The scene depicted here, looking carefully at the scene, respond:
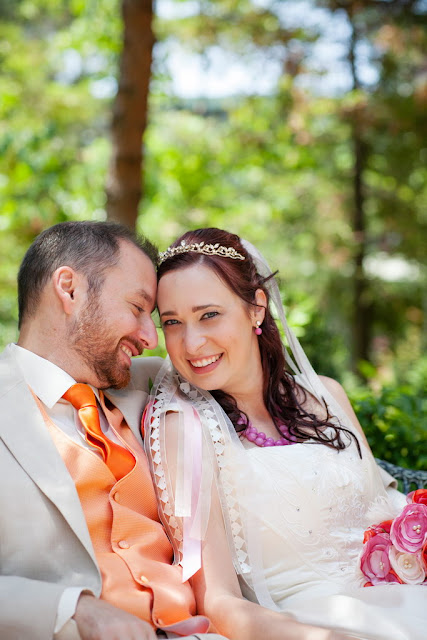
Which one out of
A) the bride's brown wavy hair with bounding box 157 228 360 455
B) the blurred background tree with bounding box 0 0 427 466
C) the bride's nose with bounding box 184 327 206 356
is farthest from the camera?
the blurred background tree with bounding box 0 0 427 466

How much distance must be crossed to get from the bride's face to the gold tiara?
0.10 meters

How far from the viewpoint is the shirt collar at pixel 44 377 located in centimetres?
254

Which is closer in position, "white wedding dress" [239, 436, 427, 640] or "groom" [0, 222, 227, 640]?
"groom" [0, 222, 227, 640]

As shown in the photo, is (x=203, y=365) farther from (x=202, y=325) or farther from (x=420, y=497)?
(x=420, y=497)

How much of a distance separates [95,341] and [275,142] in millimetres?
10558

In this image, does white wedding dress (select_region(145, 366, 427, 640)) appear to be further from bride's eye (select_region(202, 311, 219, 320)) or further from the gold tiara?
the gold tiara

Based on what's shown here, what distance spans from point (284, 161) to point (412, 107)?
240 centimetres

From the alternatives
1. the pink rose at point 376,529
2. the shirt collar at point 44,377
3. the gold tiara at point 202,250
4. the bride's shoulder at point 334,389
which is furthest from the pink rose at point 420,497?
the shirt collar at point 44,377

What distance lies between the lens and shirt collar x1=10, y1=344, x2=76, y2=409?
2535 millimetres

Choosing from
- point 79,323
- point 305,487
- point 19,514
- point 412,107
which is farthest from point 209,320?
point 412,107

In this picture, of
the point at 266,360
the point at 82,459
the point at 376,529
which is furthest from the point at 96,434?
the point at 376,529

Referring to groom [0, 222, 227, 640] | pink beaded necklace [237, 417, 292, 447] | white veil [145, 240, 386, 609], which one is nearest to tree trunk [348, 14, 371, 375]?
pink beaded necklace [237, 417, 292, 447]

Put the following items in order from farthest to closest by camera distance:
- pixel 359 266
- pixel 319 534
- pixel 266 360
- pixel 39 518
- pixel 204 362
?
pixel 359 266 → pixel 266 360 → pixel 204 362 → pixel 319 534 → pixel 39 518

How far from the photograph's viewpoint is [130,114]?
6496 millimetres
